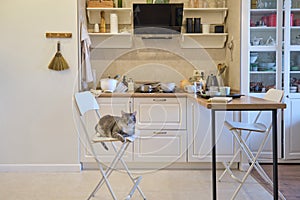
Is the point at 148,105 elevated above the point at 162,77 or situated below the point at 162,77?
below

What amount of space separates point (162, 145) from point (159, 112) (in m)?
0.37

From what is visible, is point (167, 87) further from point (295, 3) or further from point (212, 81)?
point (295, 3)

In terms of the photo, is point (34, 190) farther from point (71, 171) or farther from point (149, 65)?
point (149, 65)

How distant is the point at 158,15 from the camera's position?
4.09 m

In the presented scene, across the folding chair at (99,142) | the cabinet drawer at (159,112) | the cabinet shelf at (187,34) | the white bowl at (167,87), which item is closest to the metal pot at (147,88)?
the white bowl at (167,87)

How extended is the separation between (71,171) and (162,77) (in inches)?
64.6

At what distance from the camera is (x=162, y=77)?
449cm

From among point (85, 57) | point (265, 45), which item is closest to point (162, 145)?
point (85, 57)

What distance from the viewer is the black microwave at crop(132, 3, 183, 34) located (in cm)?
407

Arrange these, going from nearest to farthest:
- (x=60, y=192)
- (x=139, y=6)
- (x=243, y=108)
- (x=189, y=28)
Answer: (x=243, y=108), (x=60, y=192), (x=139, y=6), (x=189, y=28)

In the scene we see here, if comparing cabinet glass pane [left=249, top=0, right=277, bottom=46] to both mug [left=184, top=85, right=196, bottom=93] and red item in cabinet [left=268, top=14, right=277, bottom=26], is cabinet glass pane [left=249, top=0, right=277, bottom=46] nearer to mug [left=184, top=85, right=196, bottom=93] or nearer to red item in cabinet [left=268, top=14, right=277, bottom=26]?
red item in cabinet [left=268, top=14, right=277, bottom=26]

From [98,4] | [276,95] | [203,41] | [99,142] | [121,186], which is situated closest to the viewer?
[99,142]

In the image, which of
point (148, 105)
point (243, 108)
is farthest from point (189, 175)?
point (243, 108)

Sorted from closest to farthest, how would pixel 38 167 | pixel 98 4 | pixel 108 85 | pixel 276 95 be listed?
pixel 276 95 → pixel 38 167 → pixel 108 85 → pixel 98 4
